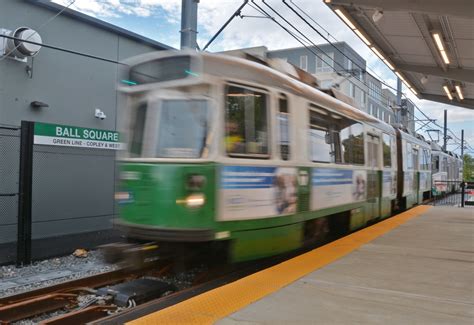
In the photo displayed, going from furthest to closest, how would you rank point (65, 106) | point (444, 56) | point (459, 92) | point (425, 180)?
point (425, 180) → point (459, 92) → point (444, 56) → point (65, 106)

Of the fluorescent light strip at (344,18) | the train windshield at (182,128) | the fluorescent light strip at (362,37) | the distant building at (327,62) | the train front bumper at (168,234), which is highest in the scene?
the distant building at (327,62)

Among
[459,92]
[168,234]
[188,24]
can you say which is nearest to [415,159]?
[459,92]

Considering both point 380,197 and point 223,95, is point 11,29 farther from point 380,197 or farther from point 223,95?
point 380,197

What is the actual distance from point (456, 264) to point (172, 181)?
4.11 m

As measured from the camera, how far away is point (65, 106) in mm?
10391

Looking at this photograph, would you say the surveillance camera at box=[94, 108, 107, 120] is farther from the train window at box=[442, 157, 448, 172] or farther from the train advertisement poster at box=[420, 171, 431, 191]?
the train window at box=[442, 157, 448, 172]

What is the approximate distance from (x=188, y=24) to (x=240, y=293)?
6.97 meters

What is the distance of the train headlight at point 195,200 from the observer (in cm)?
548

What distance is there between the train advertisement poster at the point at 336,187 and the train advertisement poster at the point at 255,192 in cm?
90

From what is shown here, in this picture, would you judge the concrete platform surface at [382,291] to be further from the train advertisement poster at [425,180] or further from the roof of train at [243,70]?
the train advertisement poster at [425,180]

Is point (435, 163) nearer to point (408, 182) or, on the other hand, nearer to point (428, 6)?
point (408, 182)

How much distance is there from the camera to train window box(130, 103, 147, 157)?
616 cm

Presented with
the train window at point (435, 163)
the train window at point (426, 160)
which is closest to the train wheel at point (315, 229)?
the train window at point (426, 160)

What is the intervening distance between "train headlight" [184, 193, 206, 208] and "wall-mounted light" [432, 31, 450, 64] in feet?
24.3
